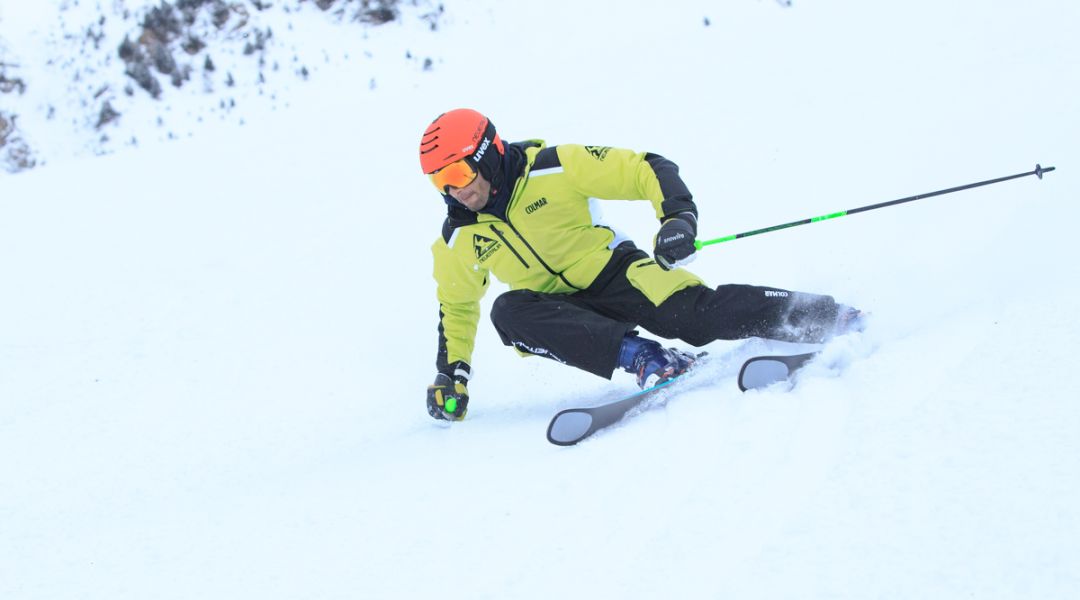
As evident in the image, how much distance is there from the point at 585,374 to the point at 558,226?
897 mm

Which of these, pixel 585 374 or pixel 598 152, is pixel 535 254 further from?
pixel 585 374

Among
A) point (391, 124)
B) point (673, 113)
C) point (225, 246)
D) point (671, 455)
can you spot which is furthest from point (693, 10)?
point (671, 455)

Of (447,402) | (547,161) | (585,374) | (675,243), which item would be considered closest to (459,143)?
(547,161)

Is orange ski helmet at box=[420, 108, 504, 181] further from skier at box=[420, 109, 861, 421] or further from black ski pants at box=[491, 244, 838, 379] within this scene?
black ski pants at box=[491, 244, 838, 379]

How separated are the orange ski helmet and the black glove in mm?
734

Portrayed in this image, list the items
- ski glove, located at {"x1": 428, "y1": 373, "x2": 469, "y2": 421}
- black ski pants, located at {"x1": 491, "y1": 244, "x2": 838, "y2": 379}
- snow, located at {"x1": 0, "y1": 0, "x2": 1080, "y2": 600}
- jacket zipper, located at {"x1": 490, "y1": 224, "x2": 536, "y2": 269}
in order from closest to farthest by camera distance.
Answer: snow, located at {"x1": 0, "y1": 0, "x2": 1080, "y2": 600}
black ski pants, located at {"x1": 491, "y1": 244, "x2": 838, "y2": 379}
jacket zipper, located at {"x1": 490, "y1": 224, "x2": 536, "y2": 269}
ski glove, located at {"x1": 428, "y1": 373, "x2": 469, "y2": 421}

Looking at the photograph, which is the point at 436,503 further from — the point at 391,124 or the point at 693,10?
the point at 693,10

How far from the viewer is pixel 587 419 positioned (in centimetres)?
281

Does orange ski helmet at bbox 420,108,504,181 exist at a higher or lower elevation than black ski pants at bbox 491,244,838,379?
higher

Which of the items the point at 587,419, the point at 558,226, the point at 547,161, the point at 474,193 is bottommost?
the point at 587,419

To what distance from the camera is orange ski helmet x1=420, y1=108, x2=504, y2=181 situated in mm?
3086

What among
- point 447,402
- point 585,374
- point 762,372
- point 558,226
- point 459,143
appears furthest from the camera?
point 585,374

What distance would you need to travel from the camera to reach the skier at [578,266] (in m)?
2.93

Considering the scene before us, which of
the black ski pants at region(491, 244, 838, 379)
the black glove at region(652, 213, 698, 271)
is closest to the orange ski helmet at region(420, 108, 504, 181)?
the black ski pants at region(491, 244, 838, 379)
